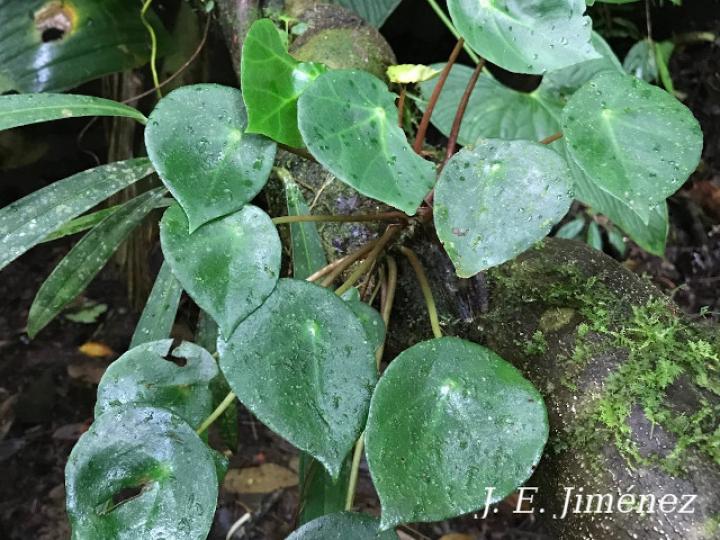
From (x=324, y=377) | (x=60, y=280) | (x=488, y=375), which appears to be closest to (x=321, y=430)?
(x=324, y=377)

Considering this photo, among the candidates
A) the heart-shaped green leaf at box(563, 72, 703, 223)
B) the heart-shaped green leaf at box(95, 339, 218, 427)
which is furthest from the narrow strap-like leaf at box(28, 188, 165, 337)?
the heart-shaped green leaf at box(563, 72, 703, 223)

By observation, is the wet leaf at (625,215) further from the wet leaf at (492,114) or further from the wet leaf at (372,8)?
the wet leaf at (372,8)

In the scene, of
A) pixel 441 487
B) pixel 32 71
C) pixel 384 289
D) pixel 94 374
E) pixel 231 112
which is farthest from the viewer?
pixel 94 374

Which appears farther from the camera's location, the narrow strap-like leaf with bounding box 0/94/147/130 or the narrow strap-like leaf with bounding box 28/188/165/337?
the narrow strap-like leaf with bounding box 28/188/165/337

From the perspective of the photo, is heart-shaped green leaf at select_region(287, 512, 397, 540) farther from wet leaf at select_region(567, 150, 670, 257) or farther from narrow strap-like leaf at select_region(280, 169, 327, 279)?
wet leaf at select_region(567, 150, 670, 257)

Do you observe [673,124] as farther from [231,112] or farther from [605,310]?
[231,112]

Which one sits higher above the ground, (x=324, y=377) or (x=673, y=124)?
(x=673, y=124)
